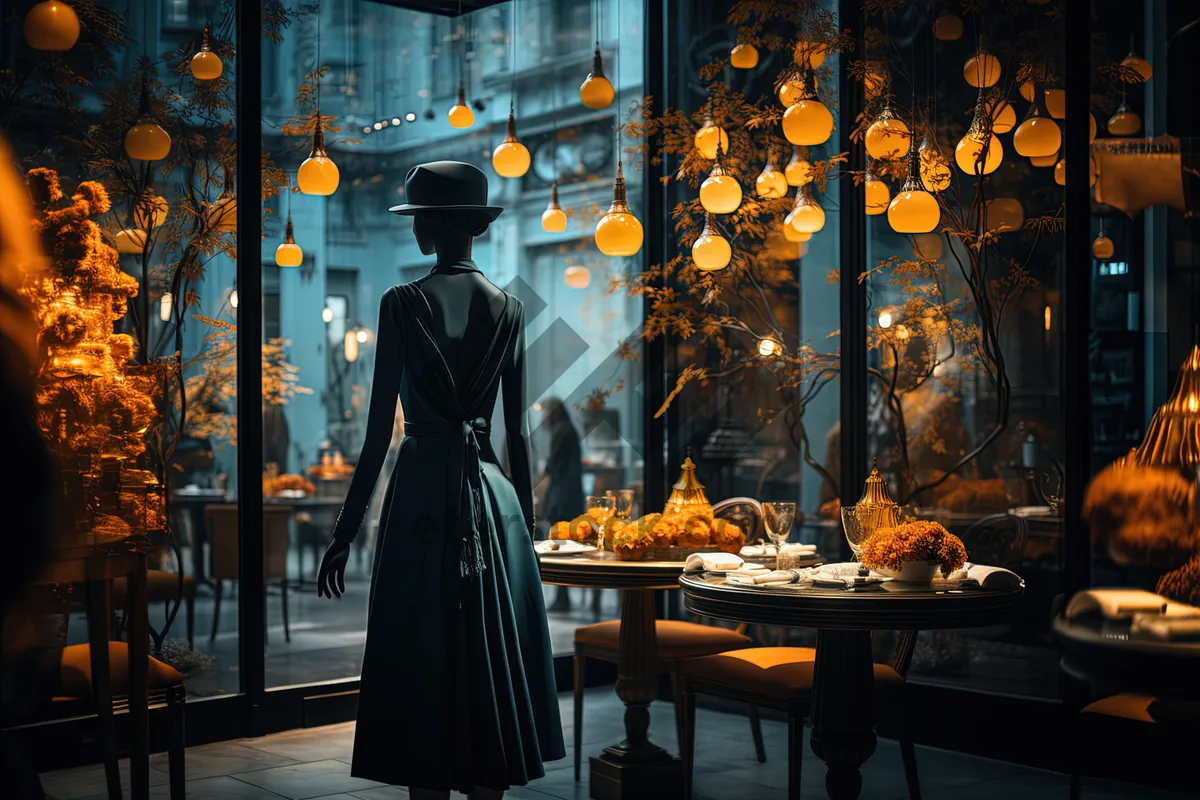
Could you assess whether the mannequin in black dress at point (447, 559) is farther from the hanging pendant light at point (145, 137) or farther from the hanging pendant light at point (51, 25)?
the hanging pendant light at point (145, 137)

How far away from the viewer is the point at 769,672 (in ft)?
12.6

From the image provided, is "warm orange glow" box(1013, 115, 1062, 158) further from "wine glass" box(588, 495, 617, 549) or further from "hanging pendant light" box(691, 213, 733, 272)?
"wine glass" box(588, 495, 617, 549)

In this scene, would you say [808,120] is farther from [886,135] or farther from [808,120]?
[886,135]

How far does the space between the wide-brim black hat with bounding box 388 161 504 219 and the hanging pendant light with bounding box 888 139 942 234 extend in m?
1.51

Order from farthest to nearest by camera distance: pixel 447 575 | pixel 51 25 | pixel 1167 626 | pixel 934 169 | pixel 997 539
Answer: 1. pixel 934 169
2. pixel 997 539
3. pixel 51 25
4. pixel 447 575
5. pixel 1167 626

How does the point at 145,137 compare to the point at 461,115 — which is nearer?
the point at 145,137

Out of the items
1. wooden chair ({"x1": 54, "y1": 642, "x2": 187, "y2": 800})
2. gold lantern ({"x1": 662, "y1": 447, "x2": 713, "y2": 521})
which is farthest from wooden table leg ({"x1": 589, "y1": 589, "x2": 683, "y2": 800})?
wooden chair ({"x1": 54, "y1": 642, "x2": 187, "y2": 800})

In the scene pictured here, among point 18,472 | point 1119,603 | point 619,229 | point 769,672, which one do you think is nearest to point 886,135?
point 619,229

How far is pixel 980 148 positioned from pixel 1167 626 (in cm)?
355

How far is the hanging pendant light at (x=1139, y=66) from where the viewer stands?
14.2 ft

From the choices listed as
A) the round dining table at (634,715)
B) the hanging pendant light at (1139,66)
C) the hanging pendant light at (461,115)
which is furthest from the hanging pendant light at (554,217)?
the hanging pendant light at (1139,66)

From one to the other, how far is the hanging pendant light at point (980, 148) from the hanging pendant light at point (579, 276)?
209cm

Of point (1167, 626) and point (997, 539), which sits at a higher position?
point (1167, 626)

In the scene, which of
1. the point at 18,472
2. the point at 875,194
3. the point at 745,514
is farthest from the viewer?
the point at 745,514
